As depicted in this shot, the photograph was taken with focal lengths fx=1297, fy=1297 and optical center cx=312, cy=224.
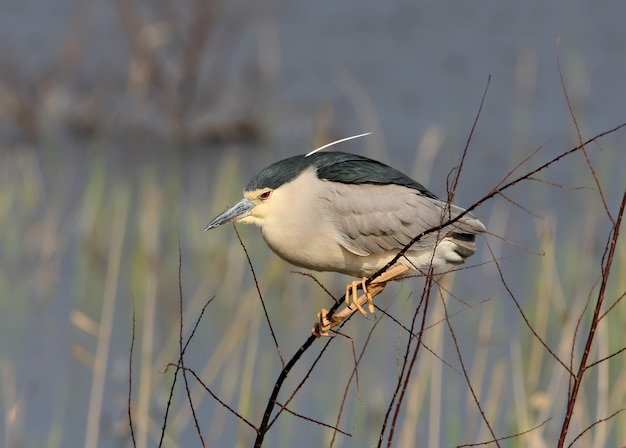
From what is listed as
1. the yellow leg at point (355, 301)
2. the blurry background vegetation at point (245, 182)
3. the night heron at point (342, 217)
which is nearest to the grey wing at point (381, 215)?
the night heron at point (342, 217)

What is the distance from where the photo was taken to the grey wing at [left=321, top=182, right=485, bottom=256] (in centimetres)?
310

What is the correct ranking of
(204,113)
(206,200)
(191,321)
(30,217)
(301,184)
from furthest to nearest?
1. (204,113)
2. (206,200)
3. (30,217)
4. (191,321)
5. (301,184)

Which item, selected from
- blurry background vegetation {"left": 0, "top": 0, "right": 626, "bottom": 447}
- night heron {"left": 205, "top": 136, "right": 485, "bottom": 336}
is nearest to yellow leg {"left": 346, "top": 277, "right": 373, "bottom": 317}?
night heron {"left": 205, "top": 136, "right": 485, "bottom": 336}

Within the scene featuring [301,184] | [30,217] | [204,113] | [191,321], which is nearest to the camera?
[301,184]

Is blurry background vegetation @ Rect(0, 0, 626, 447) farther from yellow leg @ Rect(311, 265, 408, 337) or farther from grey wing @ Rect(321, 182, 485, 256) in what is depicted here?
yellow leg @ Rect(311, 265, 408, 337)

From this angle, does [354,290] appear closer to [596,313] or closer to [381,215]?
[381,215]

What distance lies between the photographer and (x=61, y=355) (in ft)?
20.1

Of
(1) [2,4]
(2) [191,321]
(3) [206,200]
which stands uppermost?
(1) [2,4]

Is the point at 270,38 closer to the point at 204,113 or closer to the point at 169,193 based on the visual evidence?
the point at 204,113

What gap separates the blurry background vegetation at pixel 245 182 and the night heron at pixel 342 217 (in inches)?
28.4

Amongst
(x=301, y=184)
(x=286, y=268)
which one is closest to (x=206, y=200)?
(x=286, y=268)

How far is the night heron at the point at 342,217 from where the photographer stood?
305 centimetres

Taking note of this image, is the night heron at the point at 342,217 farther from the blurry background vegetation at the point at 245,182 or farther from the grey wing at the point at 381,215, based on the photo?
the blurry background vegetation at the point at 245,182

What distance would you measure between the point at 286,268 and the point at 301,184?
10.3 feet
